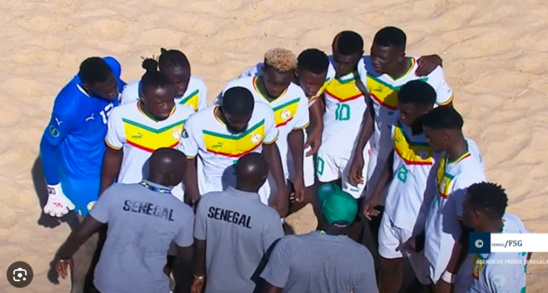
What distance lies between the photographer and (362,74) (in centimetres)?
630

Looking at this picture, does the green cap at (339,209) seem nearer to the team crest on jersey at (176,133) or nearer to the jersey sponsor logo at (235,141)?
the jersey sponsor logo at (235,141)

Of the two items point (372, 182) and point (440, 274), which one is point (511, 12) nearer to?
point (372, 182)

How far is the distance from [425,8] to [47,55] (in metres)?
4.11

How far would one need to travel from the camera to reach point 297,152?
6.34 m

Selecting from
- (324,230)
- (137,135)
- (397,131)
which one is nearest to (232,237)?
(324,230)

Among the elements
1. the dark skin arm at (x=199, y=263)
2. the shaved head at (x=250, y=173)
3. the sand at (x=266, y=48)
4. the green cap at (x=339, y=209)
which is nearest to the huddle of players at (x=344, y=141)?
the shaved head at (x=250, y=173)

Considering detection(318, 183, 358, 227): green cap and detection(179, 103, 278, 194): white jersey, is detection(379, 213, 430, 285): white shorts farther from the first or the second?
detection(318, 183, 358, 227): green cap

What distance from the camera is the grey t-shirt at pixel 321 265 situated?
4664 mm

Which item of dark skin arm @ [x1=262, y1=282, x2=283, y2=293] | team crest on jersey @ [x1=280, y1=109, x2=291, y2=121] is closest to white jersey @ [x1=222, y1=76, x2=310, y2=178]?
team crest on jersey @ [x1=280, y1=109, x2=291, y2=121]

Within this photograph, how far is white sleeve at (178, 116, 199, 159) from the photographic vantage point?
223 inches

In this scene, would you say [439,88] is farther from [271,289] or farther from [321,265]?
[271,289]

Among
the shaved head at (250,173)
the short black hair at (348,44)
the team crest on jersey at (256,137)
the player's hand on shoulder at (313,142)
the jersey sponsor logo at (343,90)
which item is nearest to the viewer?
the shaved head at (250,173)

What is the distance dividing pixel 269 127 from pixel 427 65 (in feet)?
4.00

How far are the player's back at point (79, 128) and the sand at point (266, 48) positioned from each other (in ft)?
4.26
